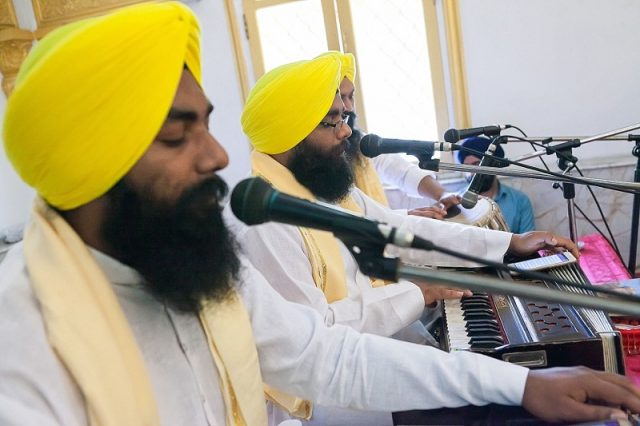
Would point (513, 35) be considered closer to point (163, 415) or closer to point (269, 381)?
point (269, 381)

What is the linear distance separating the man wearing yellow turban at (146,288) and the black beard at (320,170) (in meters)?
0.84

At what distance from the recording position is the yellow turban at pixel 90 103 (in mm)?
1001

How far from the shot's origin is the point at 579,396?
110 cm

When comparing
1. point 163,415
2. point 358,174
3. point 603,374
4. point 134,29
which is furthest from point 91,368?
point 358,174

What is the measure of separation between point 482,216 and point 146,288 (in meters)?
1.78

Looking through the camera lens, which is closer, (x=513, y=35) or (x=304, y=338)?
(x=304, y=338)

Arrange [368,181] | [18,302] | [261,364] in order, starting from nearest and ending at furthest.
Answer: [18,302] → [261,364] → [368,181]

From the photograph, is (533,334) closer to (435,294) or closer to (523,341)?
(523,341)

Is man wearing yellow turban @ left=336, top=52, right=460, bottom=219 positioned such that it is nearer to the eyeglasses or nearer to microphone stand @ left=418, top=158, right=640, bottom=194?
the eyeglasses

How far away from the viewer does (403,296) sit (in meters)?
1.78

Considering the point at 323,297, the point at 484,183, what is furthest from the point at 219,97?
the point at 323,297

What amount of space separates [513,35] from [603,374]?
2.98m

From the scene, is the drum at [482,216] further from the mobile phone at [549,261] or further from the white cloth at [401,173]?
the white cloth at [401,173]

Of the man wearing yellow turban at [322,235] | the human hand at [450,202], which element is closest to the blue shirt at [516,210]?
the human hand at [450,202]
